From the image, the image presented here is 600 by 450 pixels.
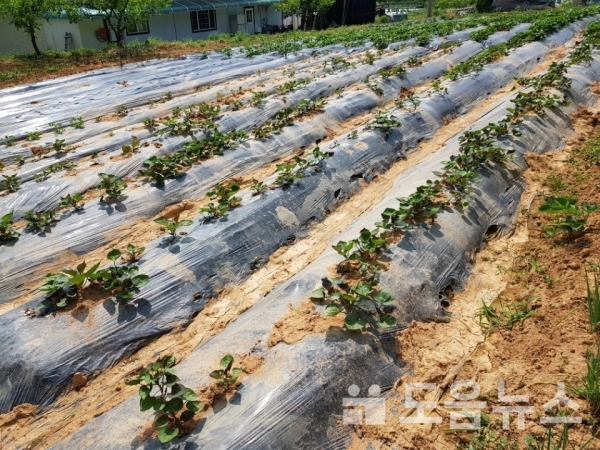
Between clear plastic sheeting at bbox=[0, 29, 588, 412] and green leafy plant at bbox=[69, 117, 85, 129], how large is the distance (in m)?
3.54

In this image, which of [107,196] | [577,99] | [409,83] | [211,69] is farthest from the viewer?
[211,69]

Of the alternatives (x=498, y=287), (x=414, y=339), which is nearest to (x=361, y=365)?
(x=414, y=339)

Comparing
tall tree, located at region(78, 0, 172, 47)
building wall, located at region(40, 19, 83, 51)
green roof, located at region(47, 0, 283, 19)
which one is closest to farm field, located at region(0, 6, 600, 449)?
tall tree, located at region(78, 0, 172, 47)

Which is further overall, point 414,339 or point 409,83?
point 409,83

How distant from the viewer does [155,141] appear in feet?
21.9

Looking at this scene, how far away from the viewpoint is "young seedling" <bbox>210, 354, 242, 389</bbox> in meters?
2.55

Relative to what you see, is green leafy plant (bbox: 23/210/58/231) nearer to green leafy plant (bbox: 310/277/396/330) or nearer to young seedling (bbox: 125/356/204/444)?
young seedling (bbox: 125/356/204/444)

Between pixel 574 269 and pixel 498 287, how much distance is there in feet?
2.01

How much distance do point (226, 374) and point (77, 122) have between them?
7.14 m

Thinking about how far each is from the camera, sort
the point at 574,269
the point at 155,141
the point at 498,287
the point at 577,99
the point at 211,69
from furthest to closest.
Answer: the point at 211,69, the point at 577,99, the point at 155,141, the point at 498,287, the point at 574,269

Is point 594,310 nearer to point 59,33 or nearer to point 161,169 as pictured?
point 161,169

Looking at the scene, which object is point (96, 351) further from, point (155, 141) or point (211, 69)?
point (211, 69)

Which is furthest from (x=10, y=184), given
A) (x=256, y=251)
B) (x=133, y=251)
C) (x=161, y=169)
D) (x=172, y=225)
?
(x=256, y=251)

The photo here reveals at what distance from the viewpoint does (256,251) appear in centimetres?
443
